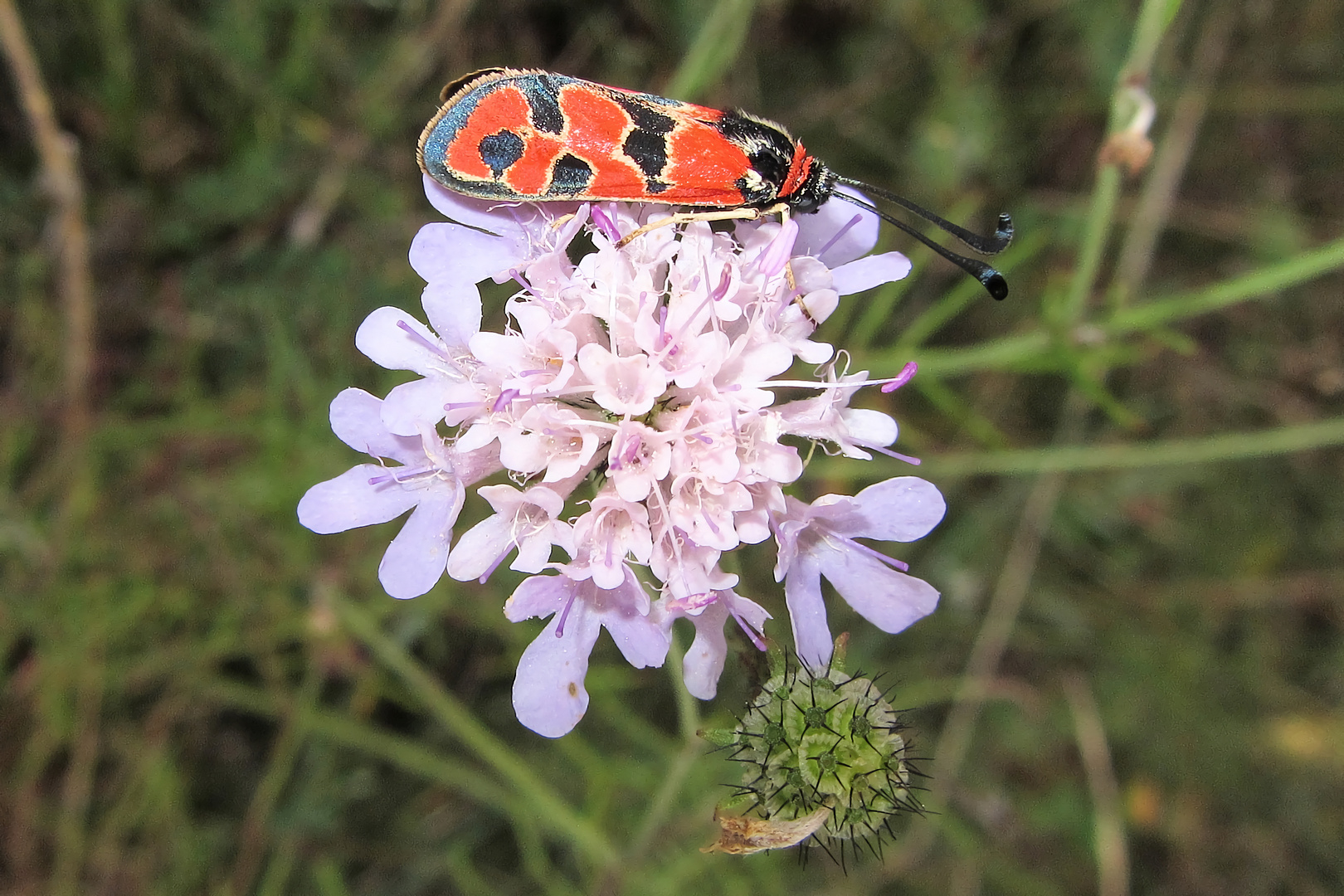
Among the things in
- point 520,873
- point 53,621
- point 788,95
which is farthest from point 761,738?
point 788,95

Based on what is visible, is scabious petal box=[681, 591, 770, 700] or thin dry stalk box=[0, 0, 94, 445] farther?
thin dry stalk box=[0, 0, 94, 445]

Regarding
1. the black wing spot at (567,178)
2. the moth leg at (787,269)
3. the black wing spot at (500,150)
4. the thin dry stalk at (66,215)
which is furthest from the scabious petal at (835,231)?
the thin dry stalk at (66,215)

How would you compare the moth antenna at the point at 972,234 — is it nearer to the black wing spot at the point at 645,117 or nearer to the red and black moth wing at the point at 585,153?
the red and black moth wing at the point at 585,153

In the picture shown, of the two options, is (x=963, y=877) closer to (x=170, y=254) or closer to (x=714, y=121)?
(x=714, y=121)

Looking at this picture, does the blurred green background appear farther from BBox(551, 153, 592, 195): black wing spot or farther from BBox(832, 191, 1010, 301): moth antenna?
BBox(551, 153, 592, 195): black wing spot

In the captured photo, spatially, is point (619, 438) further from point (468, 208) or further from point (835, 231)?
point (835, 231)

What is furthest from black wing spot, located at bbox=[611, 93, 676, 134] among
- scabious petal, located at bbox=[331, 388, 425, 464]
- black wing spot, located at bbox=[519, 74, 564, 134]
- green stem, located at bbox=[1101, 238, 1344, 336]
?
green stem, located at bbox=[1101, 238, 1344, 336]
